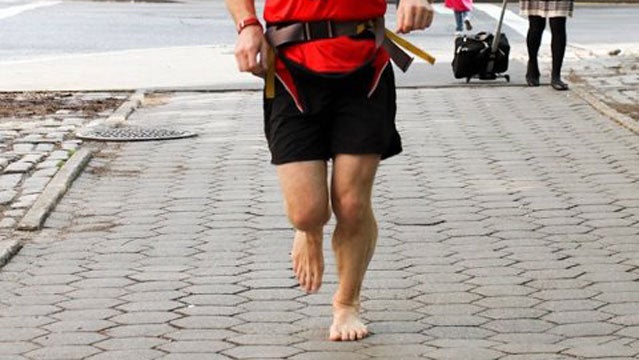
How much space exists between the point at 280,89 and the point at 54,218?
3498 mm

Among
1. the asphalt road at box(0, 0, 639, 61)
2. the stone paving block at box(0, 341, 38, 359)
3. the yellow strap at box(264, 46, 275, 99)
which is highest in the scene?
the yellow strap at box(264, 46, 275, 99)

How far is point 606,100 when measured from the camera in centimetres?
1530

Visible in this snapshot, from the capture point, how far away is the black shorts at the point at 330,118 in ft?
20.5

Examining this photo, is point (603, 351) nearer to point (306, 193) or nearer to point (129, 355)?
point (306, 193)

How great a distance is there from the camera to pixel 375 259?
8336 millimetres

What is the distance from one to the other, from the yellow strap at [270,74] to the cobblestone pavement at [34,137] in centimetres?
Result: 296

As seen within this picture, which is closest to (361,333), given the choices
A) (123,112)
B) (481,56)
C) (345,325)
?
(345,325)

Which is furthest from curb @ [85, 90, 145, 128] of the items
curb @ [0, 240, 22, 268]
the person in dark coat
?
curb @ [0, 240, 22, 268]

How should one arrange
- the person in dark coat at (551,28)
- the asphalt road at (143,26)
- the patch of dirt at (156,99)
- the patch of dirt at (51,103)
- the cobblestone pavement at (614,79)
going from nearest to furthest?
the patch of dirt at (51,103), the cobblestone pavement at (614,79), the person in dark coat at (551,28), the patch of dirt at (156,99), the asphalt road at (143,26)

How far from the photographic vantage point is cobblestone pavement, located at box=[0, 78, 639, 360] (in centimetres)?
666

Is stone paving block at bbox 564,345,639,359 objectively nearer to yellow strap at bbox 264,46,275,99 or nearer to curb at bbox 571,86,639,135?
yellow strap at bbox 264,46,275,99

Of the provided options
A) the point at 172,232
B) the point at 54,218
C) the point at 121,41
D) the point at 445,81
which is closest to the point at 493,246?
the point at 172,232

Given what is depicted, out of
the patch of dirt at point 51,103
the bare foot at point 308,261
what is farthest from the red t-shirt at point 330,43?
the patch of dirt at point 51,103

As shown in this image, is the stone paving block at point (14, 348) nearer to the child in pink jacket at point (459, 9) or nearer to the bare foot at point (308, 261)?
the bare foot at point (308, 261)
